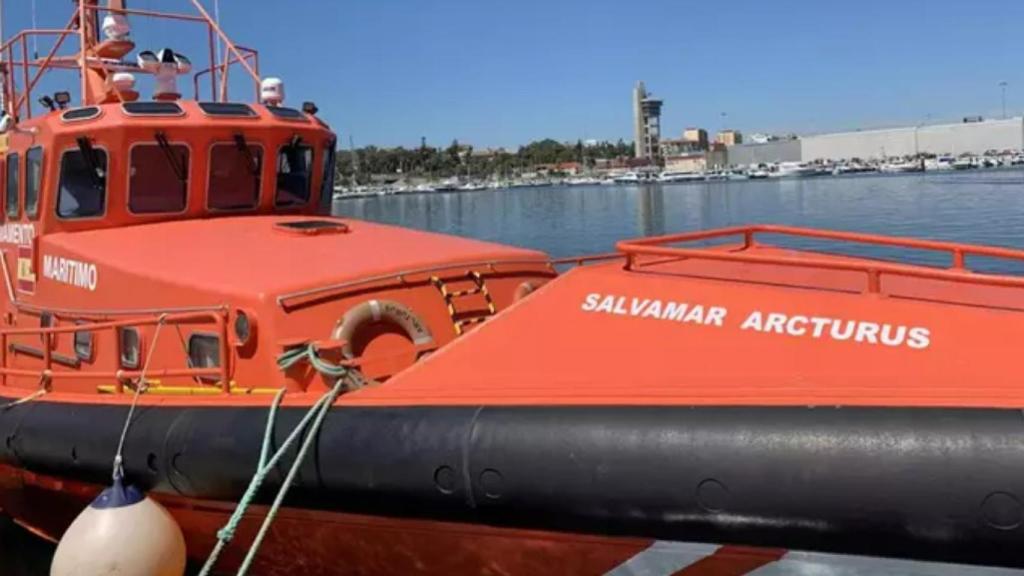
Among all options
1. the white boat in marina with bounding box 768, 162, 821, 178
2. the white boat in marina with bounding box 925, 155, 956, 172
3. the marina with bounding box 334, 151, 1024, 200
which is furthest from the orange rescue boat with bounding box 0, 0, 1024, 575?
the white boat in marina with bounding box 768, 162, 821, 178

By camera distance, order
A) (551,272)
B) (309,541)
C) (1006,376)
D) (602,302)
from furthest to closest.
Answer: (551,272)
(309,541)
(602,302)
(1006,376)

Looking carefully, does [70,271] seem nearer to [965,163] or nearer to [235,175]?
[235,175]

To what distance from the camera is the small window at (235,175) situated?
6.23 metres

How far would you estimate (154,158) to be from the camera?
605 centimetres

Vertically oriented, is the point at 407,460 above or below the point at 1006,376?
below

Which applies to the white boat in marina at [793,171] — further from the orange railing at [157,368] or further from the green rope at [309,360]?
the green rope at [309,360]

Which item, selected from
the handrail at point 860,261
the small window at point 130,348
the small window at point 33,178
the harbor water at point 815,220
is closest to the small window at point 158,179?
the small window at point 33,178

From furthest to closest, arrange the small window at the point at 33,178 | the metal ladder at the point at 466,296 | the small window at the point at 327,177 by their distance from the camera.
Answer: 1. the small window at the point at 327,177
2. the small window at the point at 33,178
3. the metal ladder at the point at 466,296

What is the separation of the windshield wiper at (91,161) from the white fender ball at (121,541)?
2339 millimetres

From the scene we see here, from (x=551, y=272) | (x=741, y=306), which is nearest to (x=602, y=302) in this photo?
(x=741, y=306)

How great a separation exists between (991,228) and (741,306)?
27.8 m

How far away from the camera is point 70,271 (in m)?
5.77

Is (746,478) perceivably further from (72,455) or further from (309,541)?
(72,455)

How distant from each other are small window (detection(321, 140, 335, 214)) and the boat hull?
2.63 meters
